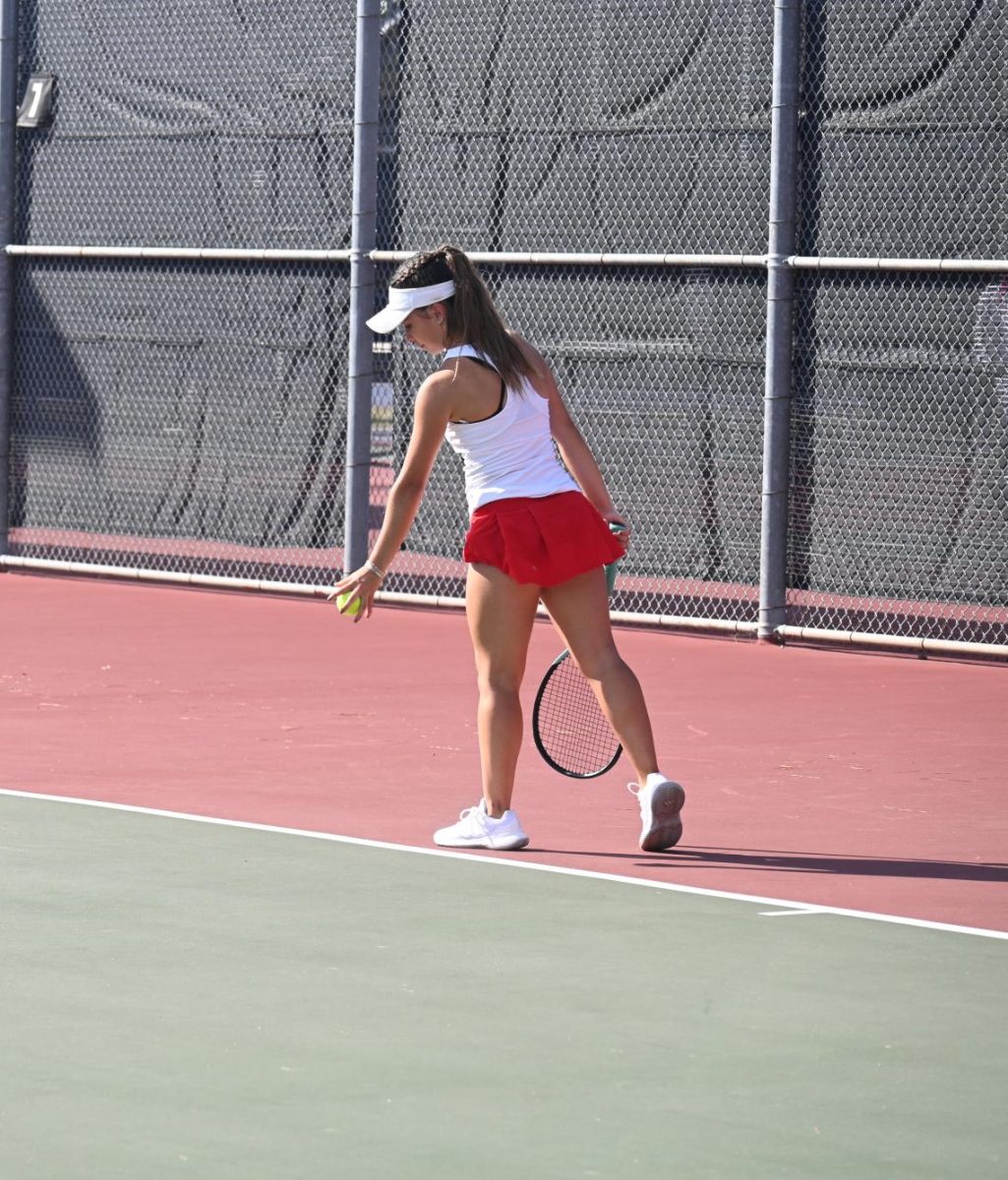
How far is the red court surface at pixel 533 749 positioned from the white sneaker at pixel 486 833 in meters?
0.07

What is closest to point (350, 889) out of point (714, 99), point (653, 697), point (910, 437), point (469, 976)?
point (469, 976)

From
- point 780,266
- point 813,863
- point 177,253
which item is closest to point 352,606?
point 813,863

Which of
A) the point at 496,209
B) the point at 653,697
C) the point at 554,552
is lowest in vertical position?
the point at 653,697

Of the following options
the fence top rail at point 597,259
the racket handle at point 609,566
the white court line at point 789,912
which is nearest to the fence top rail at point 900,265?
the fence top rail at point 597,259

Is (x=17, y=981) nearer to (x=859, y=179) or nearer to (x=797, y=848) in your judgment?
(x=797, y=848)

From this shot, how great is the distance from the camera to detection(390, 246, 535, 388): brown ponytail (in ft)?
22.7

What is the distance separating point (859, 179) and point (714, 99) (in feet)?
3.14

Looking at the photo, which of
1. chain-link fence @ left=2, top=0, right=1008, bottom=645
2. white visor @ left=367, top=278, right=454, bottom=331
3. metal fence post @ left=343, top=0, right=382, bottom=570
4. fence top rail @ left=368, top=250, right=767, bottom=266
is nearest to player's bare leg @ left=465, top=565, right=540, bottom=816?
white visor @ left=367, top=278, right=454, bottom=331

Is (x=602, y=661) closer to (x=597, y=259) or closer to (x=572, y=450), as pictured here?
(x=572, y=450)

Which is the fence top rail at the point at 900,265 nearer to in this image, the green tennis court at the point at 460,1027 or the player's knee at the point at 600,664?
the player's knee at the point at 600,664

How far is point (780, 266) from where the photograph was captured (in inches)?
482

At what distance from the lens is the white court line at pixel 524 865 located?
6.04 metres

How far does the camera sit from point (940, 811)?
779cm

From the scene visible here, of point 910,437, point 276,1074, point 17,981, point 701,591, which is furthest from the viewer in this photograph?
point 701,591
